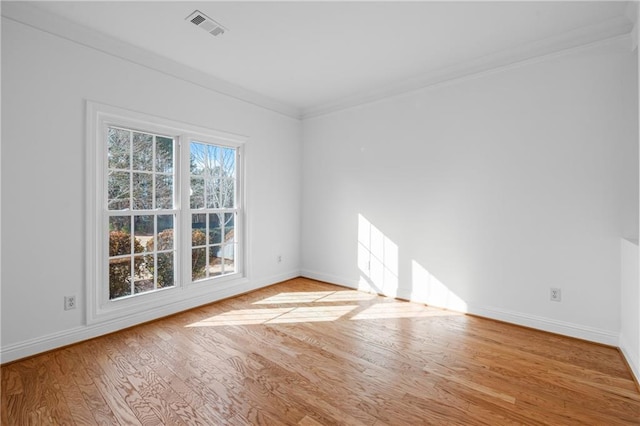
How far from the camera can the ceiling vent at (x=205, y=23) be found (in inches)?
96.5

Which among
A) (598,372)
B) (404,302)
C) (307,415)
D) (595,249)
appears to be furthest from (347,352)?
(595,249)

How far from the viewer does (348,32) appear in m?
2.67

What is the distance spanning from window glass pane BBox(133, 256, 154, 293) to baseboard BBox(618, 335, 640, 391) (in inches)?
165

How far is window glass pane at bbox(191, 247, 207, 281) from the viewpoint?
3.61 metres

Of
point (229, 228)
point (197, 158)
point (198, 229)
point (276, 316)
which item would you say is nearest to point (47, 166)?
point (197, 158)

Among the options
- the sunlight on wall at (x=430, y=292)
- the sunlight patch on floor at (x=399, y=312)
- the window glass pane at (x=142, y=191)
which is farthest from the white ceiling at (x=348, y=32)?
the sunlight patch on floor at (x=399, y=312)

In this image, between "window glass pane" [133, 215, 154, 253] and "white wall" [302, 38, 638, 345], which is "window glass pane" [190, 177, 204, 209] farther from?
"white wall" [302, 38, 638, 345]

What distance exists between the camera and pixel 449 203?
3457mm

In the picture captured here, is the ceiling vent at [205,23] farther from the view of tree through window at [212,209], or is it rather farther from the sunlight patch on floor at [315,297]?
the sunlight patch on floor at [315,297]

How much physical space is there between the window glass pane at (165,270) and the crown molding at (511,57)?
3133 millimetres

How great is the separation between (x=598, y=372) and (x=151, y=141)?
446cm

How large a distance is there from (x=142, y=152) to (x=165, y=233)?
35.6 inches

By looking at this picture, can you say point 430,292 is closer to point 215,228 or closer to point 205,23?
point 215,228

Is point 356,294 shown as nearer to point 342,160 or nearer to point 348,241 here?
point 348,241
